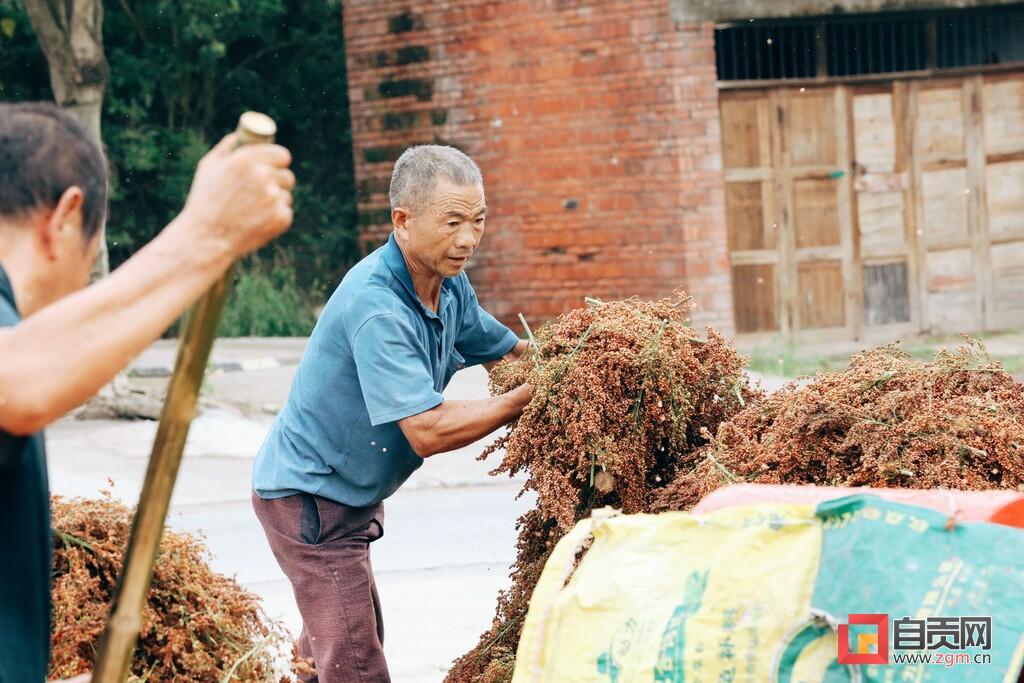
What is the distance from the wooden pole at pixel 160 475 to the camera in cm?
194

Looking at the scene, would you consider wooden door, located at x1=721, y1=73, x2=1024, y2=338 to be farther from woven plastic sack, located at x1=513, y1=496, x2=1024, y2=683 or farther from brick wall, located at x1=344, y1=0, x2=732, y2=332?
woven plastic sack, located at x1=513, y1=496, x2=1024, y2=683

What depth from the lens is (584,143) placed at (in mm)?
12297

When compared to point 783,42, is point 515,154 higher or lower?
lower

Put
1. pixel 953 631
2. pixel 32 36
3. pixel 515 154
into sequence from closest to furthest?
1. pixel 953 631
2. pixel 515 154
3. pixel 32 36

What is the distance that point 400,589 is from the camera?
22.5 feet

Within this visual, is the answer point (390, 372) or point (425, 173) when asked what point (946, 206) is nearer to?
point (425, 173)

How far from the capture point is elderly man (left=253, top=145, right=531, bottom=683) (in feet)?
12.0

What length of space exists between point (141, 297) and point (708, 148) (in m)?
10.8

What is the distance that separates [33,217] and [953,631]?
1.69m

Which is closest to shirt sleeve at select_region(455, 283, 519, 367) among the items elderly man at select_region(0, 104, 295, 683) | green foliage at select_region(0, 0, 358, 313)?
elderly man at select_region(0, 104, 295, 683)

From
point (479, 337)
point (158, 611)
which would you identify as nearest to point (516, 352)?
point (479, 337)

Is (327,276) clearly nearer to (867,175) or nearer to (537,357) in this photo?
(867,175)

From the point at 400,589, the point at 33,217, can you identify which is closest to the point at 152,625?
the point at 33,217

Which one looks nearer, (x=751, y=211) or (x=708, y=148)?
(x=708, y=148)
